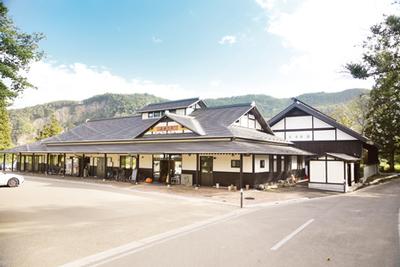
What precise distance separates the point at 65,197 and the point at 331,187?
17.6 meters

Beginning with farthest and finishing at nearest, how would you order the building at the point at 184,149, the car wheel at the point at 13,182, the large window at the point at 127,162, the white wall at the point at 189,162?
1. the large window at the point at 127,162
2. the white wall at the point at 189,162
3. the building at the point at 184,149
4. the car wheel at the point at 13,182

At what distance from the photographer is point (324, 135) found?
1106 inches

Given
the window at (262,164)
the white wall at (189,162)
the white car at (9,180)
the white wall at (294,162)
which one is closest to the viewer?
the white car at (9,180)

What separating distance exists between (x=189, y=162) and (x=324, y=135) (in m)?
14.4

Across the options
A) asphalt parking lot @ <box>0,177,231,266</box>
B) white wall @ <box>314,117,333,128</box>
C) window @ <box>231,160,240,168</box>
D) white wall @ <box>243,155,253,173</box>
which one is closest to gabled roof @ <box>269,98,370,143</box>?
white wall @ <box>314,117,333,128</box>

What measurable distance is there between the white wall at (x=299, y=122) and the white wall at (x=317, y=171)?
8060 mm

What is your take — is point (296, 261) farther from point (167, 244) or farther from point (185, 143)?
point (185, 143)

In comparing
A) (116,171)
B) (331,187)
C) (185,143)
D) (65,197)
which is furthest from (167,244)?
(116,171)

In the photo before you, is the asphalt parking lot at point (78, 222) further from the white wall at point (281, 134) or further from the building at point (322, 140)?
the white wall at point (281, 134)

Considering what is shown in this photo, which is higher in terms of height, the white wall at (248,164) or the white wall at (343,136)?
the white wall at (343,136)

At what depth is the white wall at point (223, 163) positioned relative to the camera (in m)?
20.3

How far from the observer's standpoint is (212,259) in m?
6.03

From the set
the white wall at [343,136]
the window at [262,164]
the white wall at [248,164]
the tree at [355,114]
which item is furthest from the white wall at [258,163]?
the tree at [355,114]

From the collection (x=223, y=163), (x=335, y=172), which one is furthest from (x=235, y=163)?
(x=335, y=172)
